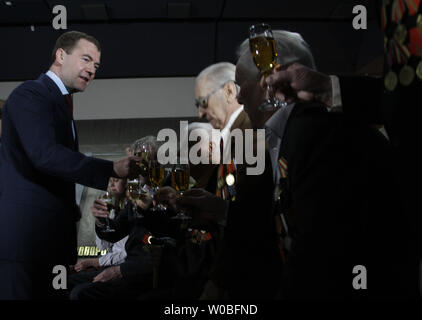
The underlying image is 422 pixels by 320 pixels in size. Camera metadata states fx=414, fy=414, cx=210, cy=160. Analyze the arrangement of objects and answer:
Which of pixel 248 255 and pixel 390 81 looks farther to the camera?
pixel 248 255

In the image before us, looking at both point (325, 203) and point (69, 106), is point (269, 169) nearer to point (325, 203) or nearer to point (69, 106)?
point (325, 203)

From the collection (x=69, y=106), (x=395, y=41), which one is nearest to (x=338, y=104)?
(x=395, y=41)

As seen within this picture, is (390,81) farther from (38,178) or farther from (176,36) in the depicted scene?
(176,36)

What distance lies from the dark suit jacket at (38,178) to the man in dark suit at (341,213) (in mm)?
884

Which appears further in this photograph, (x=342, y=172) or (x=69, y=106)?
(x=69, y=106)

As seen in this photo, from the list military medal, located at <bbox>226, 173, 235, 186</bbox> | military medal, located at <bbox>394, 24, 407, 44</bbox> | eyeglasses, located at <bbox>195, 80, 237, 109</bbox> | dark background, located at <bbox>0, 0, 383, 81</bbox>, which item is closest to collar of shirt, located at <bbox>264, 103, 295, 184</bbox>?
military medal, located at <bbox>394, 24, 407, 44</bbox>

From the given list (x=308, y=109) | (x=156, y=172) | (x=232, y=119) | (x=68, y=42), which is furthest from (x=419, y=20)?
(x=68, y=42)

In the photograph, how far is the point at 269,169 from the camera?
→ 1.27 m

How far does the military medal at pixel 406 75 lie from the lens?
0.79 meters

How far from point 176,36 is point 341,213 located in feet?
11.7

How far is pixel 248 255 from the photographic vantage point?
1.08 m

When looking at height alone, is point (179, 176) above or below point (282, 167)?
above
